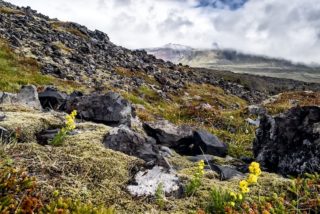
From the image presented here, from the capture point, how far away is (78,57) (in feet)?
145

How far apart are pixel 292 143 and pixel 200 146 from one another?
280cm

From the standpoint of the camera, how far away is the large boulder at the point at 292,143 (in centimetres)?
919

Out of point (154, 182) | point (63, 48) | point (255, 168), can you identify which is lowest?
point (154, 182)

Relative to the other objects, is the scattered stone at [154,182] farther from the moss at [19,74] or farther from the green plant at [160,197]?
the moss at [19,74]

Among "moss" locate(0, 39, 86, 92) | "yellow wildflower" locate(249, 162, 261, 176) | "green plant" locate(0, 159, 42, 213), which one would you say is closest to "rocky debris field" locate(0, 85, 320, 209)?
"green plant" locate(0, 159, 42, 213)

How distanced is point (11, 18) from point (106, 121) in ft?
140

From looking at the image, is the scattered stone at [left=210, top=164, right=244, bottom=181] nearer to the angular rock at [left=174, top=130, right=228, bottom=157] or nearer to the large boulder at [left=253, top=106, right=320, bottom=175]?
the large boulder at [left=253, top=106, right=320, bottom=175]

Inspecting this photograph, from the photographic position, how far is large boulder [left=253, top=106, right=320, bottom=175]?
9.19 m

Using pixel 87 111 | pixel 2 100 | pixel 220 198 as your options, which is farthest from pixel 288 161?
pixel 2 100

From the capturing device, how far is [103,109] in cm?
1350

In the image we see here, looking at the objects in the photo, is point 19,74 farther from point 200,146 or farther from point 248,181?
point 248,181

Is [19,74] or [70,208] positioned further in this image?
[19,74]

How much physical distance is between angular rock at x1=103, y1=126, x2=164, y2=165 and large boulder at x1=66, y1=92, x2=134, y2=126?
12.3 feet

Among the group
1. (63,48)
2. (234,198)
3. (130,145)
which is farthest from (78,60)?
(234,198)
